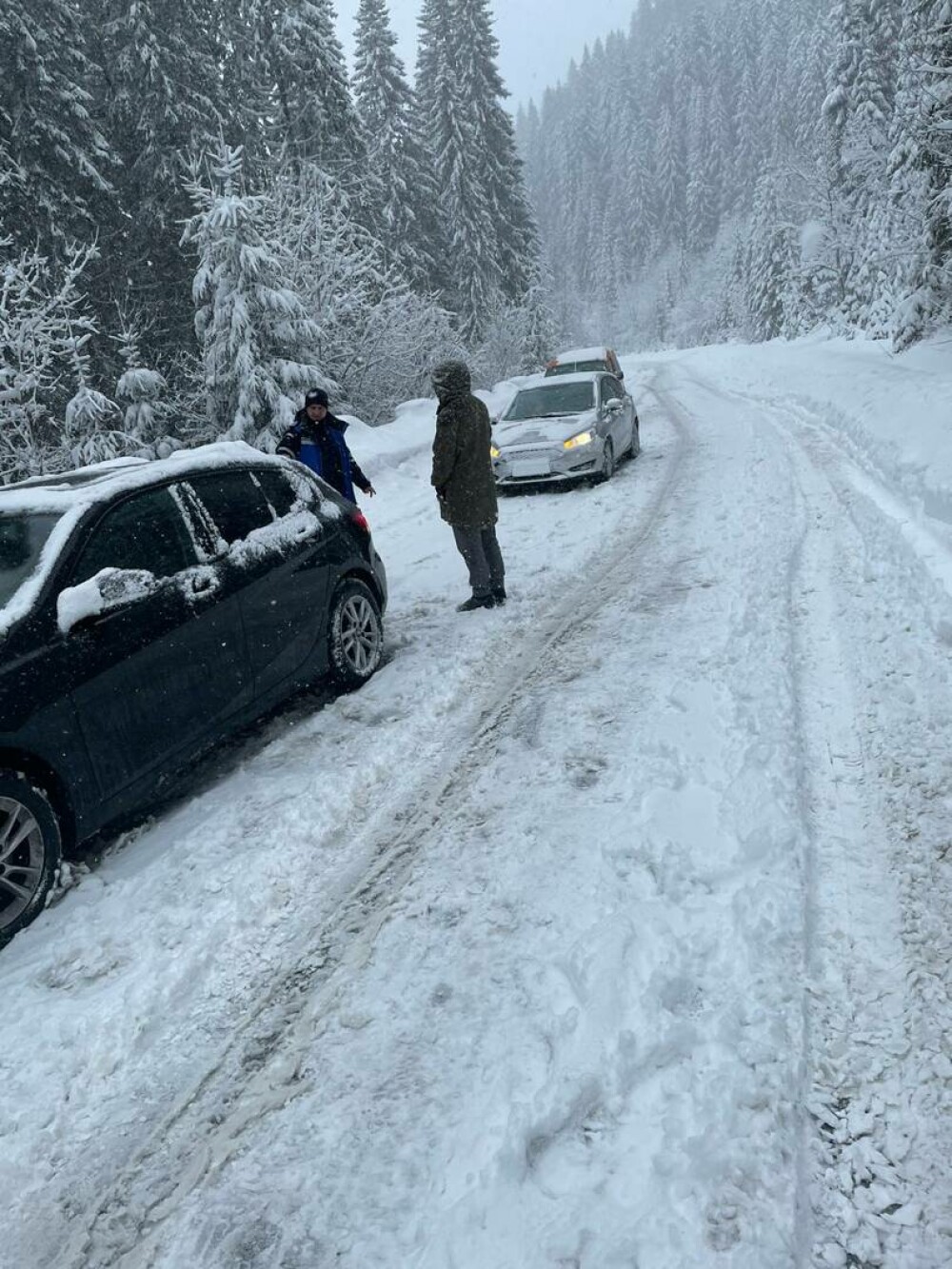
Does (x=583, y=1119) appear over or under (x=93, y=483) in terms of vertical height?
under

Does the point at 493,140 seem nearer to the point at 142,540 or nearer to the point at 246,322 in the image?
the point at 246,322

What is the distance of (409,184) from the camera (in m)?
31.6

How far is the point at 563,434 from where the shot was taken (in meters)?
11.1

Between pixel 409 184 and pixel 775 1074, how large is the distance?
35456 mm

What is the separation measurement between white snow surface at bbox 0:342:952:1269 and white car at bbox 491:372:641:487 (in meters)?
5.88

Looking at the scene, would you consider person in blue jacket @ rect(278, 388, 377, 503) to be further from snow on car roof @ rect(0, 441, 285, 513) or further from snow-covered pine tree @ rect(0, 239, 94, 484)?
snow-covered pine tree @ rect(0, 239, 94, 484)

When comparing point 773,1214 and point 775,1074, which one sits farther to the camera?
point 775,1074

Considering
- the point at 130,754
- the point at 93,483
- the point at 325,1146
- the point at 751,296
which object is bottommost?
the point at 325,1146

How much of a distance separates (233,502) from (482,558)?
2443 millimetres

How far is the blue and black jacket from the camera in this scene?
7.26 m

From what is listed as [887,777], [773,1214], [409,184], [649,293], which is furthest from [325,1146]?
[649,293]

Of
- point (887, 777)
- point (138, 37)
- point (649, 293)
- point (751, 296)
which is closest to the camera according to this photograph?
point (887, 777)

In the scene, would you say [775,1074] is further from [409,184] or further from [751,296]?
[751,296]

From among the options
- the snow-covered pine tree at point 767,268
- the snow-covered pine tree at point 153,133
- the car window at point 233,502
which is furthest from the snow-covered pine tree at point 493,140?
the car window at point 233,502
